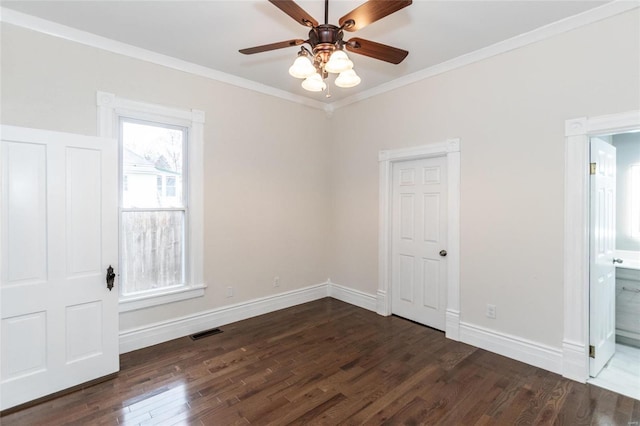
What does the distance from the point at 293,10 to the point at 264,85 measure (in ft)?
7.87

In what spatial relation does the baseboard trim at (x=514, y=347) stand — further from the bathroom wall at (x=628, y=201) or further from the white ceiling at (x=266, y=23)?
the white ceiling at (x=266, y=23)

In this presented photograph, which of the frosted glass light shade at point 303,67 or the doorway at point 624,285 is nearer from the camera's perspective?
the frosted glass light shade at point 303,67

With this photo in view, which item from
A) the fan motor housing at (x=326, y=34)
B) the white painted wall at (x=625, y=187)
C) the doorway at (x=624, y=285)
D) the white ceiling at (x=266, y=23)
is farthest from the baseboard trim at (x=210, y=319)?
the white painted wall at (x=625, y=187)

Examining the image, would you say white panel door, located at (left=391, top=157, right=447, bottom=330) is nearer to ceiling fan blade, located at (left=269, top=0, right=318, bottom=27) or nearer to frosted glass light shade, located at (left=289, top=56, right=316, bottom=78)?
frosted glass light shade, located at (left=289, top=56, right=316, bottom=78)

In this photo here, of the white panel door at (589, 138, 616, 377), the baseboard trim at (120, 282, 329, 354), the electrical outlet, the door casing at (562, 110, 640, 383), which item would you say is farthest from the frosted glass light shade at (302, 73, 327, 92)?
the baseboard trim at (120, 282, 329, 354)

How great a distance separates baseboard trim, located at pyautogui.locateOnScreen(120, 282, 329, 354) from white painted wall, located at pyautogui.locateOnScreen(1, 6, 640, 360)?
10cm

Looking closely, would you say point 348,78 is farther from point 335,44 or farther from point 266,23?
point 266,23

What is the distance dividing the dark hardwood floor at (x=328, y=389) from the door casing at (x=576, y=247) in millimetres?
221

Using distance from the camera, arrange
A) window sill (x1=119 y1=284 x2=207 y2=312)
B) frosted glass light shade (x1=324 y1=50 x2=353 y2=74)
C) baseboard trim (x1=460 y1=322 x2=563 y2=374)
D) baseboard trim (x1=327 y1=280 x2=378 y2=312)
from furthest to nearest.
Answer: baseboard trim (x1=327 y1=280 x2=378 y2=312)
window sill (x1=119 y1=284 x2=207 y2=312)
baseboard trim (x1=460 y1=322 x2=563 y2=374)
frosted glass light shade (x1=324 y1=50 x2=353 y2=74)

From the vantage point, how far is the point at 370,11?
1.81m

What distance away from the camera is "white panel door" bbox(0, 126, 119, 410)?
2252 millimetres

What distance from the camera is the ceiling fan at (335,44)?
1.78m

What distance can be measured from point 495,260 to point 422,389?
4.79 feet

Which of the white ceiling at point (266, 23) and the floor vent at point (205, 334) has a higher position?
the white ceiling at point (266, 23)
